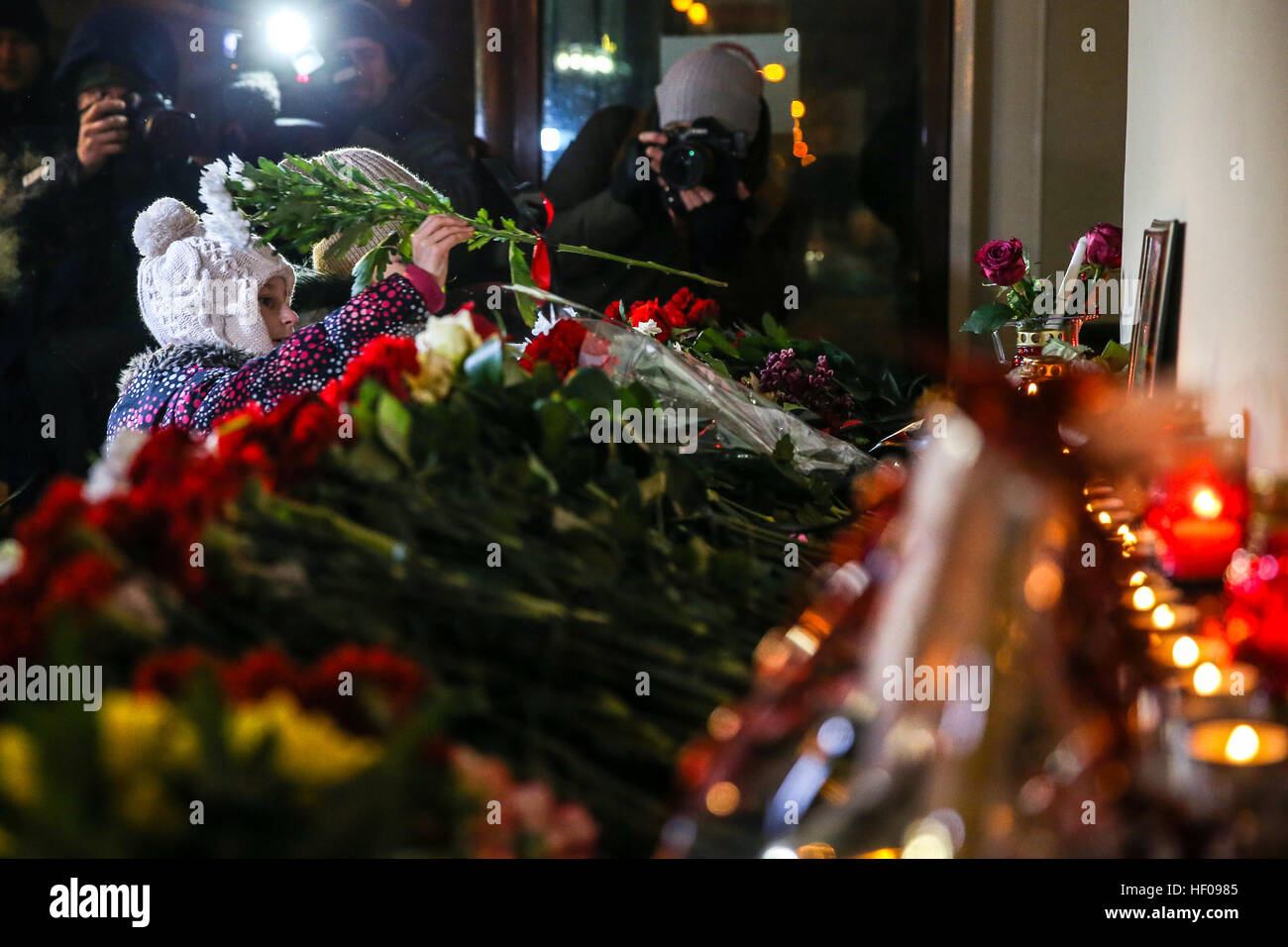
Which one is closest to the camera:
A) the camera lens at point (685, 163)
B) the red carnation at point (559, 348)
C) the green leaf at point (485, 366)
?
the green leaf at point (485, 366)

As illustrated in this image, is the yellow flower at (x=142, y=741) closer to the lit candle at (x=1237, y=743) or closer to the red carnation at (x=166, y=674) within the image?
the red carnation at (x=166, y=674)

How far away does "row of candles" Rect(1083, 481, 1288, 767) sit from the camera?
42 centimetres

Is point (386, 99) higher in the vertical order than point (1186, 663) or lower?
higher

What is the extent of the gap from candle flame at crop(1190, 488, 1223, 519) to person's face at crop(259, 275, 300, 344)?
1267mm

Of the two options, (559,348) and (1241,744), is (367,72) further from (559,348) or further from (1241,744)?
(1241,744)

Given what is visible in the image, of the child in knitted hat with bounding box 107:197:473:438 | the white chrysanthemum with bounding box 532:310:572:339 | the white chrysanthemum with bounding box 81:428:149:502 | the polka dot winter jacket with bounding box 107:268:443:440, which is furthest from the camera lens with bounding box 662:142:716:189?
the white chrysanthemum with bounding box 81:428:149:502

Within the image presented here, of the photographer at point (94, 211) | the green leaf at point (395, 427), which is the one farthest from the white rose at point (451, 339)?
the photographer at point (94, 211)

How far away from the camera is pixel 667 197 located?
125 inches

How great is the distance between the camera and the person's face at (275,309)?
1.64 meters

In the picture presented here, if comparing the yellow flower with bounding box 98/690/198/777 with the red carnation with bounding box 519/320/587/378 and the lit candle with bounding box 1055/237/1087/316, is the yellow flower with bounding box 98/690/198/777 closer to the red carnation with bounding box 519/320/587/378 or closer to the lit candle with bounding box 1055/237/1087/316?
the red carnation with bounding box 519/320/587/378

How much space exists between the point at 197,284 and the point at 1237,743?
56.6 inches

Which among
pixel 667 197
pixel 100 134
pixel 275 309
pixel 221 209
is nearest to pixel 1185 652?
pixel 221 209

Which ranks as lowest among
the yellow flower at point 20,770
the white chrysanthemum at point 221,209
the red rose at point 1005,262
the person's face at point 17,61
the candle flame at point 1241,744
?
the candle flame at point 1241,744

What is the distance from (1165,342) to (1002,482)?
1367 millimetres
